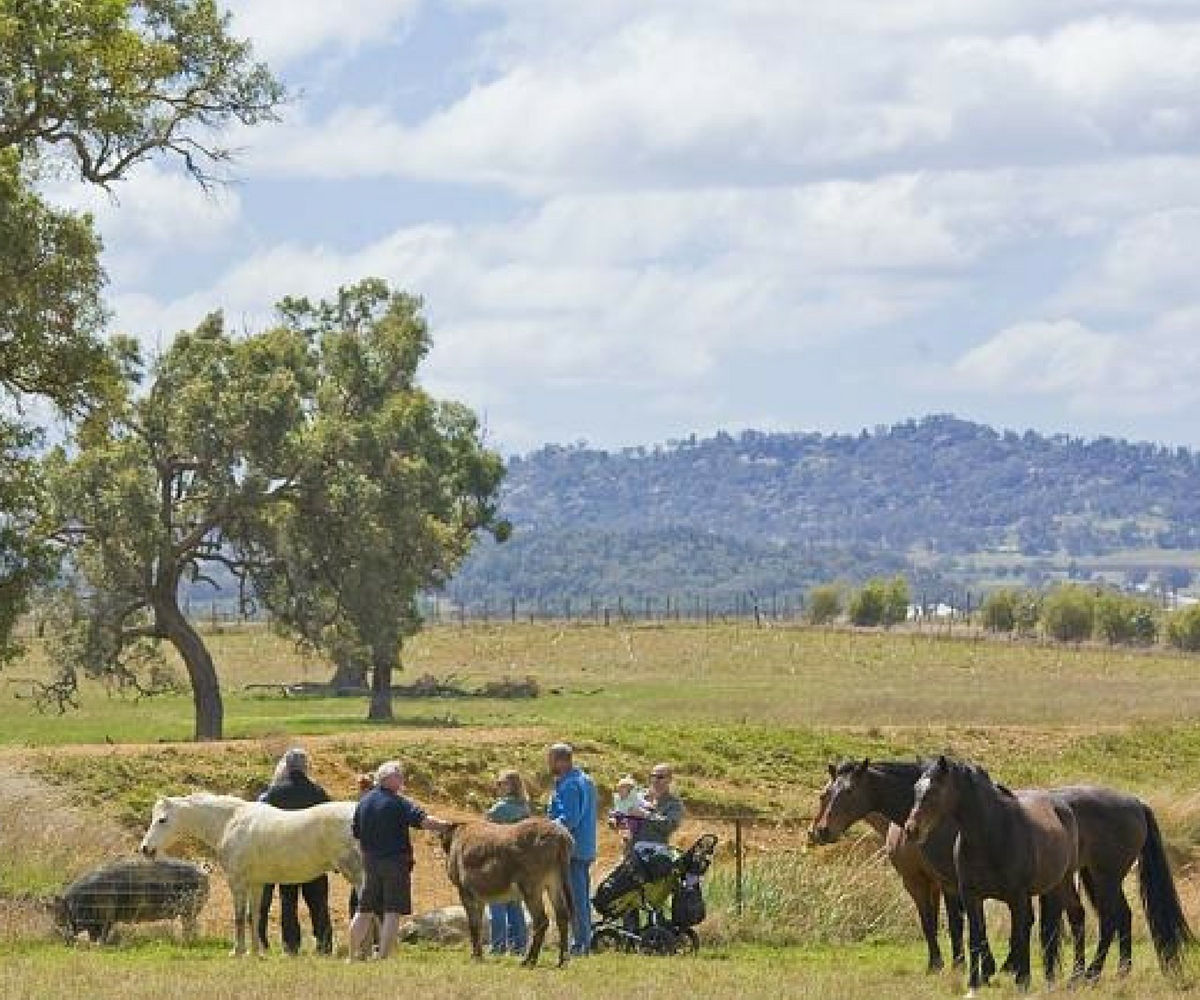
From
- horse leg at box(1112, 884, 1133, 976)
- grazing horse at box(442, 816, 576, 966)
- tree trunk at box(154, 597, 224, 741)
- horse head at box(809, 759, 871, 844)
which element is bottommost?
horse leg at box(1112, 884, 1133, 976)

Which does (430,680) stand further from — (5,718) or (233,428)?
(233,428)

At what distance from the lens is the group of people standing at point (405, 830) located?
22.5m

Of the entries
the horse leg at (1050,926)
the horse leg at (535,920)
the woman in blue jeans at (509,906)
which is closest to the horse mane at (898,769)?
the horse leg at (1050,926)

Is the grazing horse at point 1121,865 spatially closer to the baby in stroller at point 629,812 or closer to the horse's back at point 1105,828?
the horse's back at point 1105,828

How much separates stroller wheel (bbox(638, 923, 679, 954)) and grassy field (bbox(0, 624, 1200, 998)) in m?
0.34

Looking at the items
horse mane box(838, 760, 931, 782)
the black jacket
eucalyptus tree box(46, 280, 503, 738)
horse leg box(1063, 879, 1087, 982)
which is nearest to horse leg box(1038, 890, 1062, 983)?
horse leg box(1063, 879, 1087, 982)

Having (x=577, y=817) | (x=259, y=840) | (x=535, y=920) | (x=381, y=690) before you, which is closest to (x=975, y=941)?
(x=535, y=920)

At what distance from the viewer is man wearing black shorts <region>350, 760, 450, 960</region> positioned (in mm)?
22422

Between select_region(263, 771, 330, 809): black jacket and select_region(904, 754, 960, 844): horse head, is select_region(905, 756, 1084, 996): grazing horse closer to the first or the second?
select_region(904, 754, 960, 844): horse head

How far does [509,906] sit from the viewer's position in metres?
24.2

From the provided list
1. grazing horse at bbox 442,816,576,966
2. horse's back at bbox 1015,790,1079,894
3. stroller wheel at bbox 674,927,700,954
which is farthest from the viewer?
stroller wheel at bbox 674,927,700,954

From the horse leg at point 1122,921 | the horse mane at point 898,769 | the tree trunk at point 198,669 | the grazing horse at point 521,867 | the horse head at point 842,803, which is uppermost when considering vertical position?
the tree trunk at point 198,669

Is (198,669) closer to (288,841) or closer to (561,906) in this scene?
(288,841)

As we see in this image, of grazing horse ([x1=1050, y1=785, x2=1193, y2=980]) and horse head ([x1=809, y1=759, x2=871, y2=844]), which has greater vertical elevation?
horse head ([x1=809, y1=759, x2=871, y2=844])
